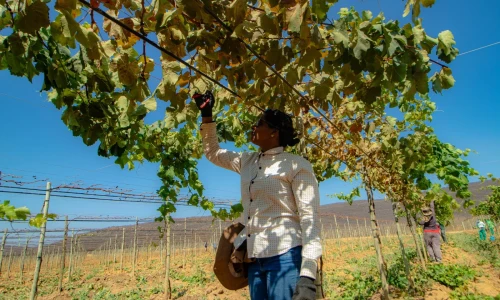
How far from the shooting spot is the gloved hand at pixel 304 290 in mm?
1357

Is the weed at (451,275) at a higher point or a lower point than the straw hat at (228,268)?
lower

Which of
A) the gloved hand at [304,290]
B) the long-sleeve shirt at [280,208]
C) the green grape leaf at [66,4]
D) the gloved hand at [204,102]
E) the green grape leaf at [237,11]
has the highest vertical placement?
the green grape leaf at [237,11]

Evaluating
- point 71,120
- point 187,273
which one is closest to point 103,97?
point 71,120

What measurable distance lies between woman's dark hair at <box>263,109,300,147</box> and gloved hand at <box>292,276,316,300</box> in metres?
0.83

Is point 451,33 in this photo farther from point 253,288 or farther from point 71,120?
point 71,120

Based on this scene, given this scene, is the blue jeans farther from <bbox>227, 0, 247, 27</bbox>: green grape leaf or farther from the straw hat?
<bbox>227, 0, 247, 27</bbox>: green grape leaf

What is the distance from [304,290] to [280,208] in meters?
0.44

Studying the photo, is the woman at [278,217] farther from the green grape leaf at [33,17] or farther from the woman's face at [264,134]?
the green grape leaf at [33,17]

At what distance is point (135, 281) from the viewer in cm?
1275

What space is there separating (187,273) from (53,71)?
14182mm

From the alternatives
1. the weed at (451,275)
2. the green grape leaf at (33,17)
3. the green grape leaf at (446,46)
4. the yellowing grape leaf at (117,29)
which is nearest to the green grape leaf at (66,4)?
the green grape leaf at (33,17)

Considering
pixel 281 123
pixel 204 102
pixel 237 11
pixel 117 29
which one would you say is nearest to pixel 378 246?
pixel 281 123

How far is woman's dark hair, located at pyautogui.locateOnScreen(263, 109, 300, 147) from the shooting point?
1913 millimetres

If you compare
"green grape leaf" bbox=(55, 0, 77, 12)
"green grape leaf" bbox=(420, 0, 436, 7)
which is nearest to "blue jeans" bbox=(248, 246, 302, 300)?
"green grape leaf" bbox=(420, 0, 436, 7)
